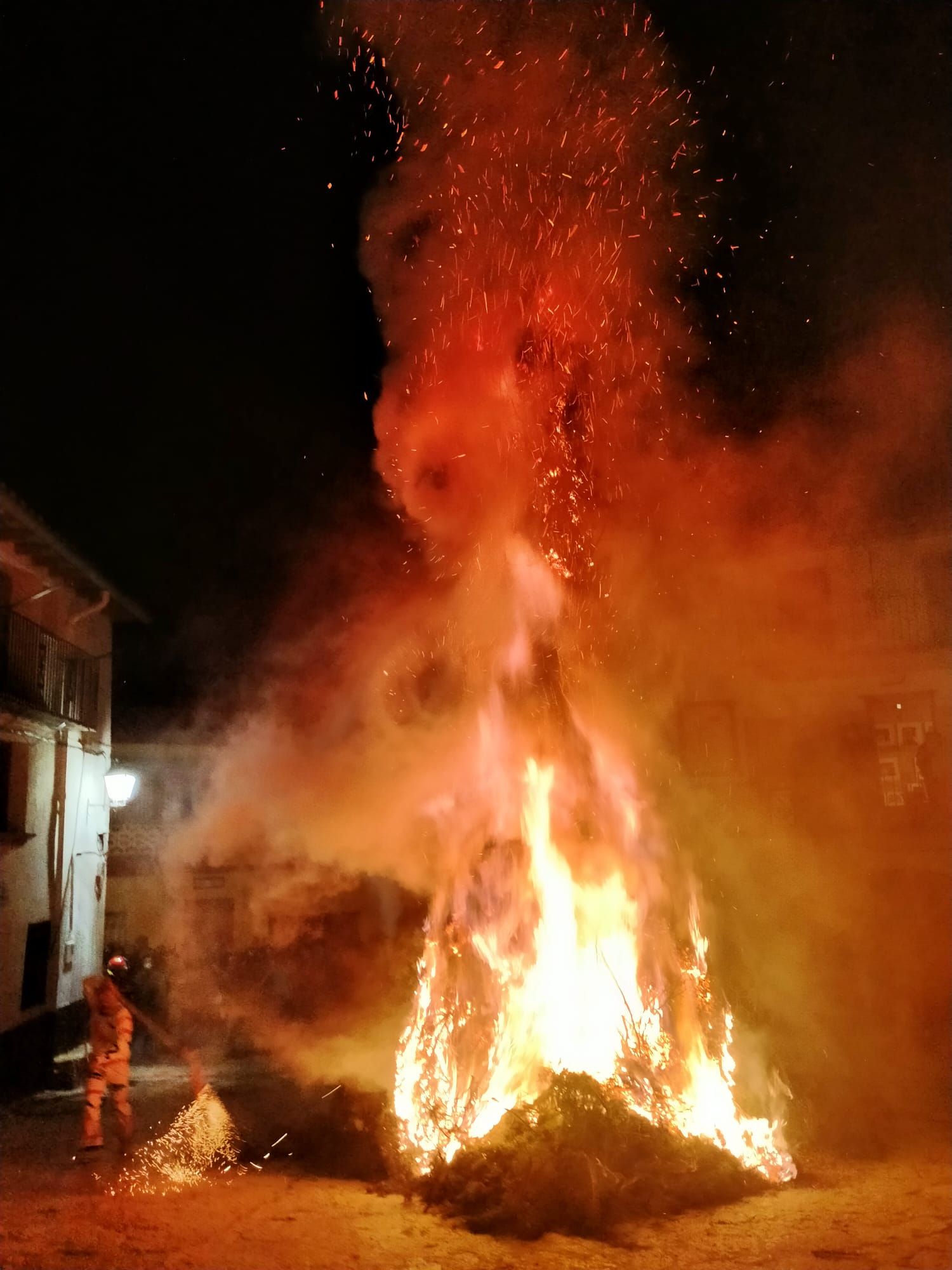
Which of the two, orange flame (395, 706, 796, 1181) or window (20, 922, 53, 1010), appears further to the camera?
window (20, 922, 53, 1010)

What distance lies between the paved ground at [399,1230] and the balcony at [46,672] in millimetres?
6627

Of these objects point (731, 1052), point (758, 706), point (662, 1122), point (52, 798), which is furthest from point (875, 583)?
point (52, 798)

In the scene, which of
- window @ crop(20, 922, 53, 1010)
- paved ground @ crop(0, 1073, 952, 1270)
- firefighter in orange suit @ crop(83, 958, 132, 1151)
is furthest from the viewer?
window @ crop(20, 922, 53, 1010)

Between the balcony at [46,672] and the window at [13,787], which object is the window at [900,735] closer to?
the balcony at [46,672]

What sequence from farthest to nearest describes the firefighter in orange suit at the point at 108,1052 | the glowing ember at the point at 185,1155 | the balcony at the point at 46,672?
1. the balcony at the point at 46,672
2. the firefighter in orange suit at the point at 108,1052
3. the glowing ember at the point at 185,1155

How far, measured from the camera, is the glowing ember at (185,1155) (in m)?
7.13

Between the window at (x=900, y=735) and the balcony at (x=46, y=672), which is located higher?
the balcony at (x=46, y=672)

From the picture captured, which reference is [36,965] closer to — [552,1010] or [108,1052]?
[108,1052]

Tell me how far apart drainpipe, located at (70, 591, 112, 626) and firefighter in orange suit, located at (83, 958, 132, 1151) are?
794cm

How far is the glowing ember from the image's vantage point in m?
7.13

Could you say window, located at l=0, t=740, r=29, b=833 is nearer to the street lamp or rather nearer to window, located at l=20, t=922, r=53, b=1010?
the street lamp

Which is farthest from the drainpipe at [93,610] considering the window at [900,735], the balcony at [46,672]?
the window at [900,735]

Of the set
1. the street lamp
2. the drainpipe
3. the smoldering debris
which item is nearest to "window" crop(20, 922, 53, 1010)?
the street lamp

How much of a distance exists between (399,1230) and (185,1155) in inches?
97.2
